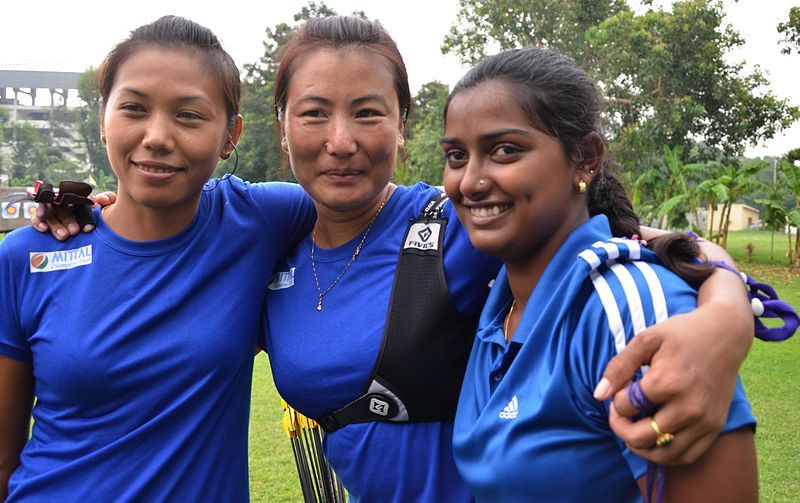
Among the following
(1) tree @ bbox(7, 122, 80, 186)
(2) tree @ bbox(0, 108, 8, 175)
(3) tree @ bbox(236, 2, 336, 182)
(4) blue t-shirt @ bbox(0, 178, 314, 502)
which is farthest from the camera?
(2) tree @ bbox(0, 108, 8, 175)

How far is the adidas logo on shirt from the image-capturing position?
5.63 feet

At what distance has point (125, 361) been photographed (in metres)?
2.19

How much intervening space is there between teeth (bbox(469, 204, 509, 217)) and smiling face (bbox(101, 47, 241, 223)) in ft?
2.99

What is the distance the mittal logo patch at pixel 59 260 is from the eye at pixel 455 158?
115 cm

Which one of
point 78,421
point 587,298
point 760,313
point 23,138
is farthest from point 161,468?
point 23,138

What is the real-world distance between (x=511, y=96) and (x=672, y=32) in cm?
2162

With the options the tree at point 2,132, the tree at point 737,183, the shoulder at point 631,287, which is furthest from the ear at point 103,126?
the tree at point 2,132

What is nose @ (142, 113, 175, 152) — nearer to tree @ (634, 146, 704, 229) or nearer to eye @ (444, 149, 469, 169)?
eye @ (444, 149, 469, 169)

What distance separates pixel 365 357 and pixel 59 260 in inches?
38.2

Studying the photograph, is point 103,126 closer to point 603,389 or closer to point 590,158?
point 590,158

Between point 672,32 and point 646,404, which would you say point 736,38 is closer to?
point 672,32

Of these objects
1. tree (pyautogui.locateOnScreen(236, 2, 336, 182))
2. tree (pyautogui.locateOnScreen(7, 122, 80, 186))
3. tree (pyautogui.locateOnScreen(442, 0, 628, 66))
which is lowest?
tree (pyautogui.locateOnScreen(7, 122, 80, 186))

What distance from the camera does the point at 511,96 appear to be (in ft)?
6.09

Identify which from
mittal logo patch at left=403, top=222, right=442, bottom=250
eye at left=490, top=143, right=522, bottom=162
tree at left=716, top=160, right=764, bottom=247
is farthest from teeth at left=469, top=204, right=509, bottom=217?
tree at left=716, top=160, right=764, bottom=247
